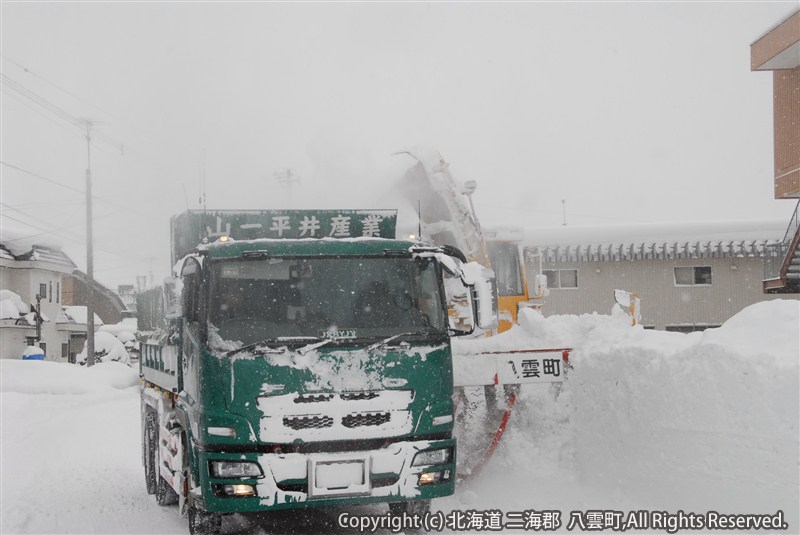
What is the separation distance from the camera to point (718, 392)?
7406mm

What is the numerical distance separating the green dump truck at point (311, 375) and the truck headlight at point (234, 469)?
0.01 m

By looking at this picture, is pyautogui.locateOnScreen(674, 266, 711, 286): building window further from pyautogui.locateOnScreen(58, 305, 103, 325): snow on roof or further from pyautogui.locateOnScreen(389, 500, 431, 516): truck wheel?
pyautogui.locateOnScreen(58, 305, 103, 325): snow on roof

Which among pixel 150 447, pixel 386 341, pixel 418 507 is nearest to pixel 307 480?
pixel 386 341

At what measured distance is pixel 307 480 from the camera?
248 inches

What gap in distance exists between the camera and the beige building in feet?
106

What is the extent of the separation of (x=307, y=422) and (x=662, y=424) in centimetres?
374

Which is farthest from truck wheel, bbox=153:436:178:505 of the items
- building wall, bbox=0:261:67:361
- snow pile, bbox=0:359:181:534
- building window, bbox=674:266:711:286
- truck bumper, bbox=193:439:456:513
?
building wall, bbox=0:261:67:361

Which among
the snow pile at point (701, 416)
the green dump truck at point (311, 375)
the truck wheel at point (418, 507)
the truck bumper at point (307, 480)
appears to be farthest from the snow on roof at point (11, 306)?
the truck bumper at point (307, 480)

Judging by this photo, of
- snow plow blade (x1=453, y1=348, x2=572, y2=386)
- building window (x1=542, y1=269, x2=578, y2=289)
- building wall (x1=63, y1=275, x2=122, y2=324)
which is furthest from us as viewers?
building wall (x1=63, y1=275, x2=122, y2=324)

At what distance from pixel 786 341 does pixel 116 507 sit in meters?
7.16

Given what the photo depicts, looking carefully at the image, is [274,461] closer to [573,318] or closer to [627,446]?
[627,446]

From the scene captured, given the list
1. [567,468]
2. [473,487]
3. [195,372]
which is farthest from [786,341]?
[195,372]

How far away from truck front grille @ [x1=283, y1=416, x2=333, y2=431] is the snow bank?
23698mm

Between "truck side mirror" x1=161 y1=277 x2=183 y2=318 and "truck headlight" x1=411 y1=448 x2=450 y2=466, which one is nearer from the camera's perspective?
"truck headlight" x1=411 y1=448 x2=450 y2=466
